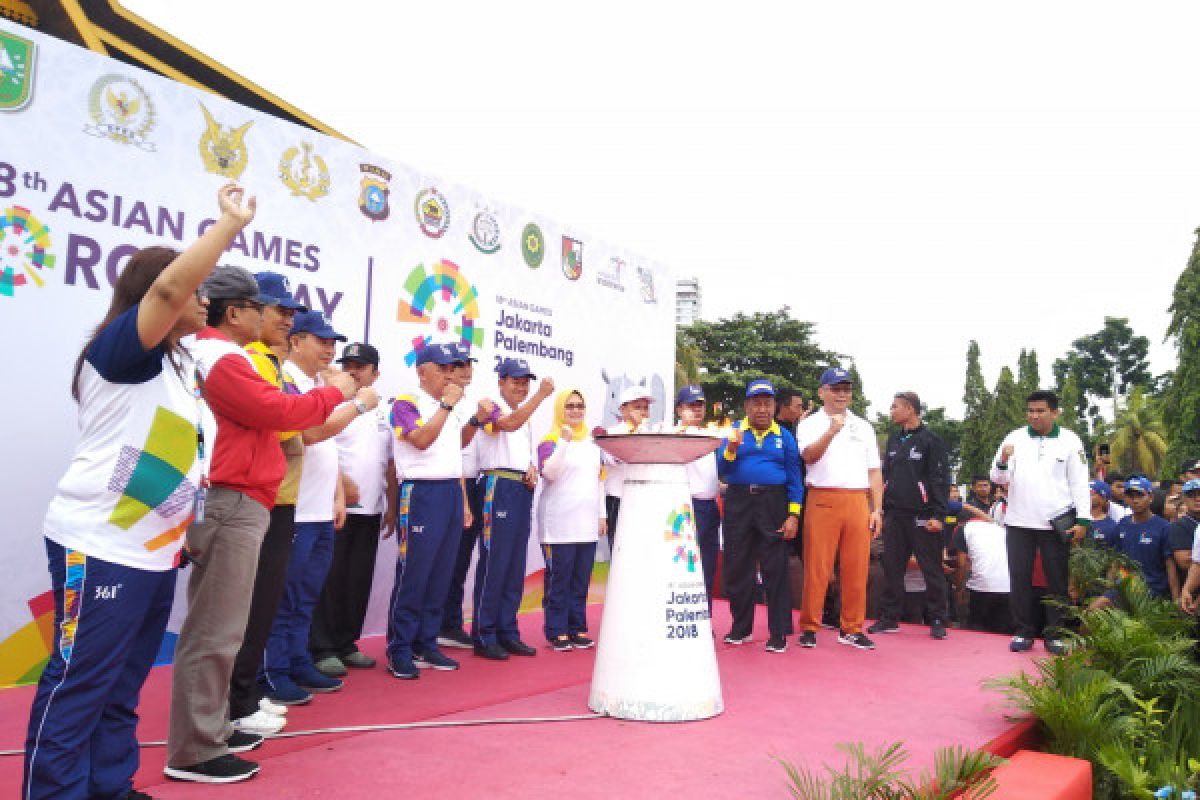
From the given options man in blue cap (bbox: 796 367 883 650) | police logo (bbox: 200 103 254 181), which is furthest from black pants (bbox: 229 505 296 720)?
man in blue cap (bbox: 796 367 883 650)

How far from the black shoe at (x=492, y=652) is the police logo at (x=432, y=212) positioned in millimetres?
2826

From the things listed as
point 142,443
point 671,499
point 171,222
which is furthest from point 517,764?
point 171,222

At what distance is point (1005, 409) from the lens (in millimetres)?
37969

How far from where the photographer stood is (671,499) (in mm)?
3865

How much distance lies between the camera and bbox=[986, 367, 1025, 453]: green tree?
37.7 m

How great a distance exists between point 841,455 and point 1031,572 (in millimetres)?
1591

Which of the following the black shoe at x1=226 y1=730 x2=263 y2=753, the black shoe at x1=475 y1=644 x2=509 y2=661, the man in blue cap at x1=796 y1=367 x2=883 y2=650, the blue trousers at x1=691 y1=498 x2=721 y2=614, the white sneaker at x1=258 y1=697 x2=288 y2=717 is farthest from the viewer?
the blue trousers at x1=691 y1=498 x2=721 y2=614

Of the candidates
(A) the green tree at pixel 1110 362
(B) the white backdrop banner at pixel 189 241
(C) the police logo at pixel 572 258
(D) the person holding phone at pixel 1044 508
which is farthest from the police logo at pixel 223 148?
(A) the green tree at pixel 1110 362

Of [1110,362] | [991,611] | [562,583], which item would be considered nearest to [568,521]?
[562,583]

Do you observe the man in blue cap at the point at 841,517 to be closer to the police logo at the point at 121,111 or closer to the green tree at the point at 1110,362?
the police logo at the point at 121,111

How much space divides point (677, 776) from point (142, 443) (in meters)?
1.97

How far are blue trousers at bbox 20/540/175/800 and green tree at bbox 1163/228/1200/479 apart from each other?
22209 millimetres

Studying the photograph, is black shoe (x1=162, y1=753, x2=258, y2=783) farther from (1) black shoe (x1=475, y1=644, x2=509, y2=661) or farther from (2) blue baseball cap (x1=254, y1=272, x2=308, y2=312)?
(1) black shoe (x1=475, y1=644, x2=509, y2=661)

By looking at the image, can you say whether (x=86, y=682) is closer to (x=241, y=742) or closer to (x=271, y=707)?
(x=241, y=742)
